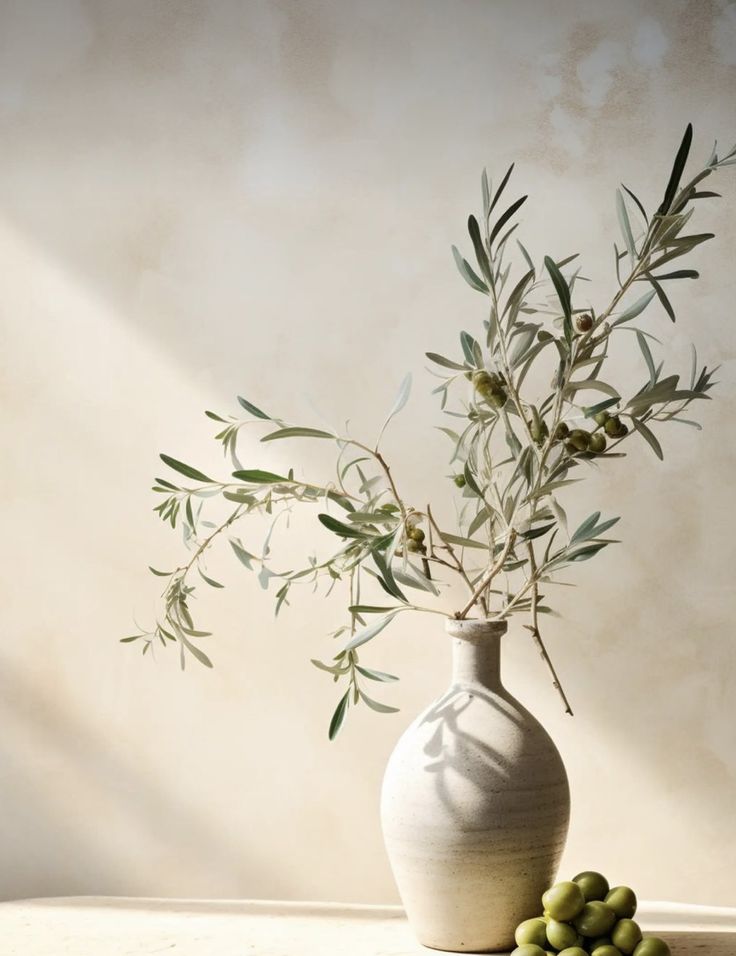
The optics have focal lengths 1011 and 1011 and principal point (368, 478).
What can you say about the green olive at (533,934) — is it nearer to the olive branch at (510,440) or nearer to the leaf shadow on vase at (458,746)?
the leaf shadow on vase at (458,746)

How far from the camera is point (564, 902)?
3.51ft

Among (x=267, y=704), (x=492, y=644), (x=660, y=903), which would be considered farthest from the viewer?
(x=267, y=704)

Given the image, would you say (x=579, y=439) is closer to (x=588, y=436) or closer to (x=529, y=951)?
(x=588, y=436)

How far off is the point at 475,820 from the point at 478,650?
195 mm

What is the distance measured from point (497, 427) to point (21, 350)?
76cm

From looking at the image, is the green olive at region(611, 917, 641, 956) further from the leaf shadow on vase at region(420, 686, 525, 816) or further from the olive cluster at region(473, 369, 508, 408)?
the olive cluster at region(473, 369, 508, 408)

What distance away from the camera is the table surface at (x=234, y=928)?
1216 millimetres

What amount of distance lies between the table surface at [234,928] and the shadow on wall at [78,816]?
7 centimetres

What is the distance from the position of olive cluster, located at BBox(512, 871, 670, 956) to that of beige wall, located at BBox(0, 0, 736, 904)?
0.39 meters

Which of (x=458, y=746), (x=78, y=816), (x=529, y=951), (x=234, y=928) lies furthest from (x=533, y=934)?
(x=78, y=816)

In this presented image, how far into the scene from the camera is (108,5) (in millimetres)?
1620

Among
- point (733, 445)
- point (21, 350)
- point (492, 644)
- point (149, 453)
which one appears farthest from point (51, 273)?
point (733, 445)

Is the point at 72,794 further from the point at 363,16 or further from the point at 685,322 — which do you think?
the point at 363,16

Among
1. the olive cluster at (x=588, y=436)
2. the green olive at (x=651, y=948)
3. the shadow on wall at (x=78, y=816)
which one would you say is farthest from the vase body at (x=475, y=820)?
the shadow on wall at (x=78, y=816)
